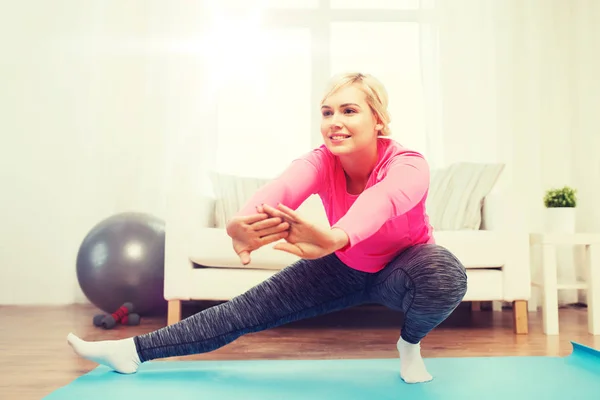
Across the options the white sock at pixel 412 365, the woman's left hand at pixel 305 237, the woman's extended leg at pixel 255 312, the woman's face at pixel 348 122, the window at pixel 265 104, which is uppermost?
the window at pixel 265 104

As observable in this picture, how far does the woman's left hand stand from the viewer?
36.9 inches

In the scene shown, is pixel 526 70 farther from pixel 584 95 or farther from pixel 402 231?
pixel 402 231

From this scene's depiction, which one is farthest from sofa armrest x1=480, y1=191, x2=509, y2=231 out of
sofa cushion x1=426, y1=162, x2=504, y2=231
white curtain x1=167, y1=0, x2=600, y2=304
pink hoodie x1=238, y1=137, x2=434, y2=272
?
pink hoodie x1=238, y1=137, x2=434, y2=272

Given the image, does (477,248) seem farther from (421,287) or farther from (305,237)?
(305,237)

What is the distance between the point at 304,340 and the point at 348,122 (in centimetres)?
112

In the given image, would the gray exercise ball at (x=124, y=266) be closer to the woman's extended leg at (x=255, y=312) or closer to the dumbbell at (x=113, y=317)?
the dumbbell at (x=113, y=317)

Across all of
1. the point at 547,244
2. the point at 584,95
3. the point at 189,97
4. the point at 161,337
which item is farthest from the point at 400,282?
the point at 584,95

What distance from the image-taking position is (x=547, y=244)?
2.22m

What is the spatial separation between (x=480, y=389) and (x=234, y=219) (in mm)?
768

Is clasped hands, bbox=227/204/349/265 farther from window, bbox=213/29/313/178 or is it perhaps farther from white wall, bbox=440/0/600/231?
white wall, bbox=440/0/600/231

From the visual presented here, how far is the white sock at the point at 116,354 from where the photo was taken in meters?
1.41

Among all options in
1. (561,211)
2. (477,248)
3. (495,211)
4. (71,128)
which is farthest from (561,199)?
(71,128)

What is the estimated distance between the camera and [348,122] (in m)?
1.20

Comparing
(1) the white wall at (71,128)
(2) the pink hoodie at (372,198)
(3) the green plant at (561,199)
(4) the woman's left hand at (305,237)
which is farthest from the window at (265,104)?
(4) the woman's left hand at (305,237)
